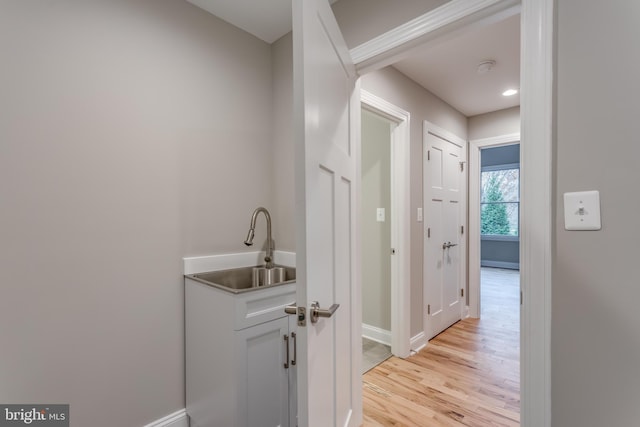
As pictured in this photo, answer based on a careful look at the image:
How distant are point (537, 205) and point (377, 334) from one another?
220 cm

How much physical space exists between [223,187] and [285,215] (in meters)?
0.47

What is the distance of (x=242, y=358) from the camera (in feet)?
4.16

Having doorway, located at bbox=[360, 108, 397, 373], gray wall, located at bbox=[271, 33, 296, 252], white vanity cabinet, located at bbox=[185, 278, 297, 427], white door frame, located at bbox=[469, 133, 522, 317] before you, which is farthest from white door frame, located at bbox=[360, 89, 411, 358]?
white door frame, located at bbox=[469, 133, 522, 317]

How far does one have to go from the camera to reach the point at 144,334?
150cm

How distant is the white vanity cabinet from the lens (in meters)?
1.27

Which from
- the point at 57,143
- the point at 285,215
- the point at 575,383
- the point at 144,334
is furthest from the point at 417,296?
the point at 57,143

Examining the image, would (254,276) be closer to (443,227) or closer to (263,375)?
(263,375)

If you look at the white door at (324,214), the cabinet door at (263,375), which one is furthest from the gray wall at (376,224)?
the cabinet door at (263,375)

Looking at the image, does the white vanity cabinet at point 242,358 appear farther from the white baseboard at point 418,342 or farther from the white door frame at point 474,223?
the white door frame at point 474,223

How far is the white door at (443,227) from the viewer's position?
2.74m

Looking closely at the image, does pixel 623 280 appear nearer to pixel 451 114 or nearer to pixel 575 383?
pixel 575 383

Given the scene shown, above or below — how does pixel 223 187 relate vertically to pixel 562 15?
below

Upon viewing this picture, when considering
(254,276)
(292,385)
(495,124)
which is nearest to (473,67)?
(495,124)

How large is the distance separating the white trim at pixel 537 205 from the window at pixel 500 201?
6181 millimetres
